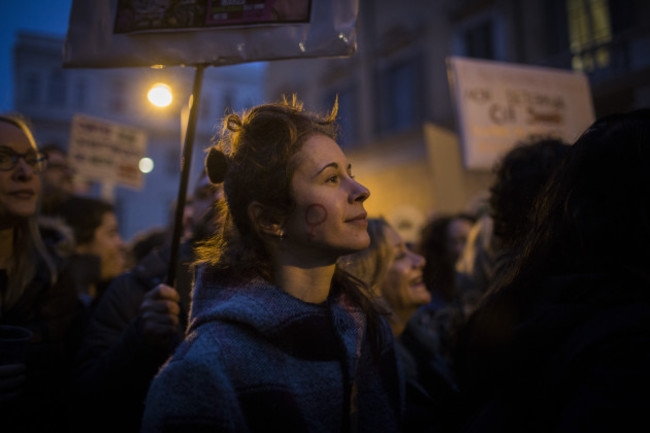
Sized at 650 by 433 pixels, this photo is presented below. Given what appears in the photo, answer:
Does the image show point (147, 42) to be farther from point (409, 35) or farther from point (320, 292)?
point (409, 35)

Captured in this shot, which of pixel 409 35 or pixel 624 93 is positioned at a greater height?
pixel 409 35

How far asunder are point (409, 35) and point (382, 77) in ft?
4.96

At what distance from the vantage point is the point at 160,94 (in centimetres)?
214

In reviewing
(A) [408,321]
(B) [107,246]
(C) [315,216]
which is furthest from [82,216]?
(C) [315,216]

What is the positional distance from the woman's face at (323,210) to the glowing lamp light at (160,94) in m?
1.01

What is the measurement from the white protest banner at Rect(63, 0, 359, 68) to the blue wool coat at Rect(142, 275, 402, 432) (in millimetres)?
953

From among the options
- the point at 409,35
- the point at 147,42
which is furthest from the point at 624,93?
the point at 147,42

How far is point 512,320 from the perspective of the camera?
129 centimetres

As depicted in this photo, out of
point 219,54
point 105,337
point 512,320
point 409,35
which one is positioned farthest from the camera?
point 409,35

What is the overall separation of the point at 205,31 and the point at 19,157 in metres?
1.05

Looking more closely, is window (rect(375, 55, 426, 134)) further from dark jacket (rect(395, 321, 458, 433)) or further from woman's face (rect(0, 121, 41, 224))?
woman's face (rect(0, 121, 41, 224))

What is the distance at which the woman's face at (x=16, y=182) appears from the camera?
193cm

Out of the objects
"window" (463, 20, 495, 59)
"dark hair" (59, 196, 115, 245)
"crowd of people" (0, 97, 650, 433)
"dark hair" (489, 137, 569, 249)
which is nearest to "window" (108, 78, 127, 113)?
"window" (463, 20, 495, 59)

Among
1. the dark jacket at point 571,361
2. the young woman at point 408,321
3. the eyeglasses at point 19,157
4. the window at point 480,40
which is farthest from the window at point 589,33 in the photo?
the eyeglasses at point 19,157
